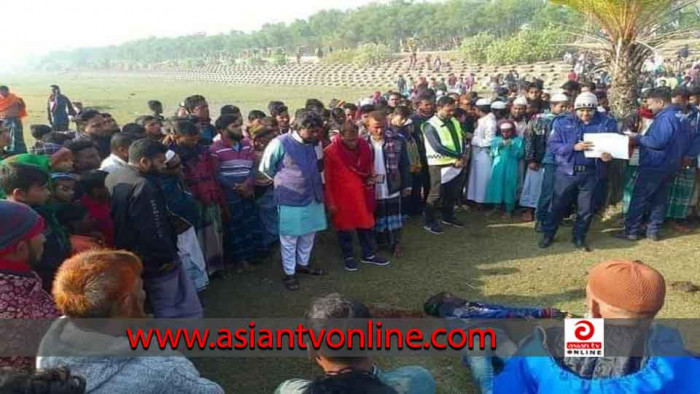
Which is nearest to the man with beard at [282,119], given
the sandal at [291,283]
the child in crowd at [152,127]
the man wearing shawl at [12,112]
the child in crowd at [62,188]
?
the child in crowd at [152,127]

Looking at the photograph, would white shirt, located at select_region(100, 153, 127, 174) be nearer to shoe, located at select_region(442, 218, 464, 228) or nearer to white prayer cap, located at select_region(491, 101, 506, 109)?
shoe, located at select_region(442, 218, 464, 228)

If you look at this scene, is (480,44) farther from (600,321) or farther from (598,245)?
(600,321)

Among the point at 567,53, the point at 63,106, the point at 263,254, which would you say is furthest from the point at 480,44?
the point at 263,254

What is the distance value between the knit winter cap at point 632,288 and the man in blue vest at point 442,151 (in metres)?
4.56

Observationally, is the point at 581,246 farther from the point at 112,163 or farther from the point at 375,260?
the point at 112,163

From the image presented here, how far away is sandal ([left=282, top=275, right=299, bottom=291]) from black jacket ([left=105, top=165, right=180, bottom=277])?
1617 mm

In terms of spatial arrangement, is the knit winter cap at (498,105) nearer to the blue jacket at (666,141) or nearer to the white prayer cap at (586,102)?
the white prayer cap at (586,102)

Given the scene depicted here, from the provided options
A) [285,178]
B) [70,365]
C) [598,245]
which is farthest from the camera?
[598,245]

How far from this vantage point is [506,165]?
22.4 ft

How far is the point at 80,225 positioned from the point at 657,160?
537cm

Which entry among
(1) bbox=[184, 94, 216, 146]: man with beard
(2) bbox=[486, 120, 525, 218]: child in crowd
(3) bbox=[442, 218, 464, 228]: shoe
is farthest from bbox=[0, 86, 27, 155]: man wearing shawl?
(2) bbox=[486, 120, 525, 218]: child in crowd

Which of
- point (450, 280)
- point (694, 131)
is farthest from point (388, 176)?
point (694, 131)

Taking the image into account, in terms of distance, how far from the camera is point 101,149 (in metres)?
5.09

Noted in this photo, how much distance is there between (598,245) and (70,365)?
5.49 m
